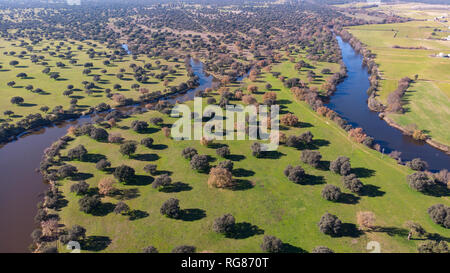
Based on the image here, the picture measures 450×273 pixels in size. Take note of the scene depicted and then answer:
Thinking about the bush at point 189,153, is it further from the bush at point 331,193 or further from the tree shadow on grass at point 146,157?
the bush at point 331,193

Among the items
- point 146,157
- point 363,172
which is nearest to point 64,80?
point 146,157

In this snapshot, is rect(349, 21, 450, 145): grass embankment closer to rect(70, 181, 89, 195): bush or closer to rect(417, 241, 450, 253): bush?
rect(417, 241, 450, 253): bush

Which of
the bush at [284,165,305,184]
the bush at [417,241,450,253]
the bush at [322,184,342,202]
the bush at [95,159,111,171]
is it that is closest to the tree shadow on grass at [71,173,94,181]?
the bush at [95,159,111,171]

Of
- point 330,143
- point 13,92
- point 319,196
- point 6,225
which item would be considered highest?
point 13,92

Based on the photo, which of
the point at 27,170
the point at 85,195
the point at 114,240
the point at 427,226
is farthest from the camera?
the point at 27,170

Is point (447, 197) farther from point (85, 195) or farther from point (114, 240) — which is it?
point (85, 195)
